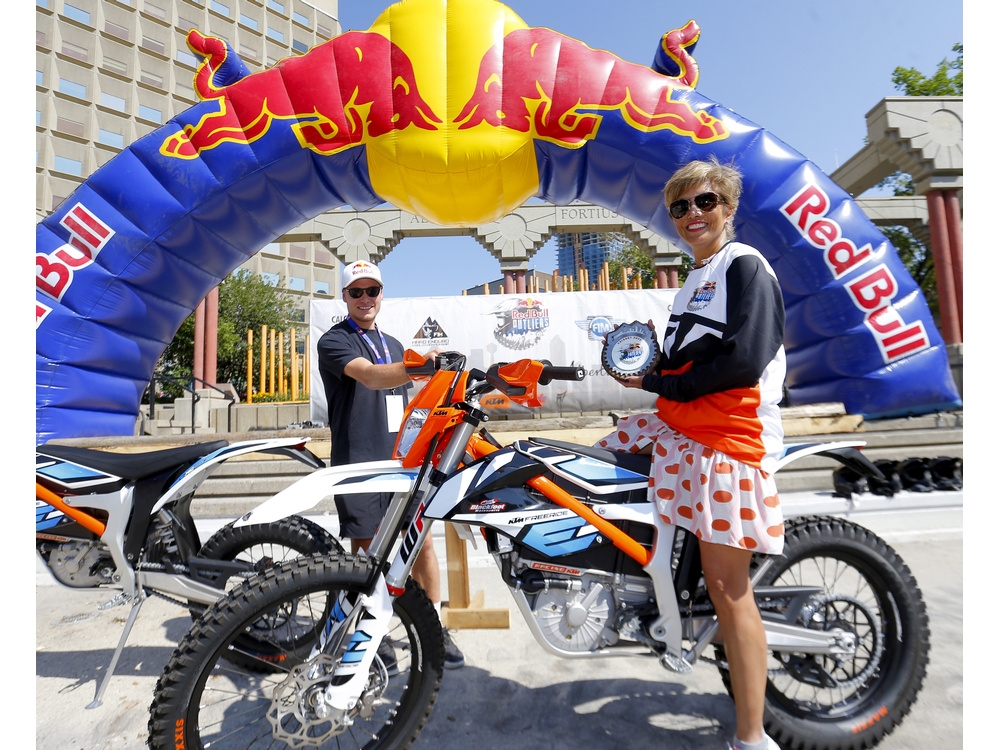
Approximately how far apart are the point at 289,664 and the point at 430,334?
871 cm

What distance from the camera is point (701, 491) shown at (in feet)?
5.93

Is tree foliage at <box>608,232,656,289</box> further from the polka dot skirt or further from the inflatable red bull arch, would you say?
the polka dot skirt

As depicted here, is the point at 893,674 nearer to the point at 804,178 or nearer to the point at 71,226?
the point at 804,178

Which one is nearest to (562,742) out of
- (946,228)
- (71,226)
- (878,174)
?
(71,226)

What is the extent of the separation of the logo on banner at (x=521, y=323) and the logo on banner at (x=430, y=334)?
103cm

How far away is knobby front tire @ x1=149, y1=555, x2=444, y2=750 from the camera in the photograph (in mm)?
1622

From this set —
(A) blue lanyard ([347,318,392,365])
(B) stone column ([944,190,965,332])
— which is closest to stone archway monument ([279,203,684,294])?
(B) stone column ([944,190,965,332])

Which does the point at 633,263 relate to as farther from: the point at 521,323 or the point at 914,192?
the point at 521,323

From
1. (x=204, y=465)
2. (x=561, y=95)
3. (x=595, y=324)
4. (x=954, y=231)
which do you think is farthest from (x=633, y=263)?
(x=204, y=465)

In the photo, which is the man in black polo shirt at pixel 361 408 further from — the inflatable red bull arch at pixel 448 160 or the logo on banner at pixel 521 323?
the logo on banner at pixel 521 323

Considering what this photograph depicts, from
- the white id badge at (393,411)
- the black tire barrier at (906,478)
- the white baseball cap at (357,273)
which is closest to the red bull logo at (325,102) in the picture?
the white baseball cap at (357,273)

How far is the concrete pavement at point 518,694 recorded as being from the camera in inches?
82.4

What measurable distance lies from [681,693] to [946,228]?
1324 cm

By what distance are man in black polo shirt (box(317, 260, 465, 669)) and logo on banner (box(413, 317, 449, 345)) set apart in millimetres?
7487
